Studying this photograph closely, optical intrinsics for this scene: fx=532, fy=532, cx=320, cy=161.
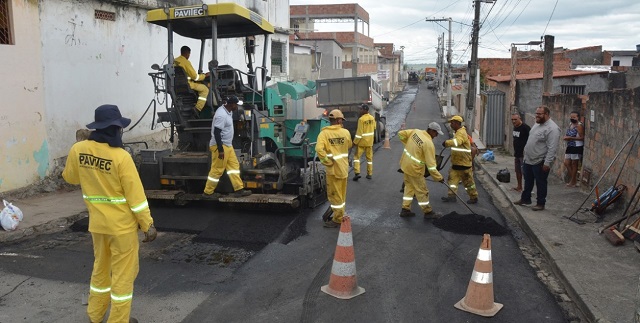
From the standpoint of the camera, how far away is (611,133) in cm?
877

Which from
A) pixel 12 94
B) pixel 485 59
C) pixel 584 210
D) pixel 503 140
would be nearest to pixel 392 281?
pixel 584 210

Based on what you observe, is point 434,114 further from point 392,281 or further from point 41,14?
point 392,281

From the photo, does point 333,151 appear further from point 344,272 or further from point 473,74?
point 473,74

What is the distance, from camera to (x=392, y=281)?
558 cm

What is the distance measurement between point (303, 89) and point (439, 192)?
3.52 meters

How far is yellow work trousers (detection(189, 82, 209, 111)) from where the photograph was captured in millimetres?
8531

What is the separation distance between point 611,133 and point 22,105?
398 inches

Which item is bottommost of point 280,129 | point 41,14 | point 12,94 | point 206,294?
point 206,294

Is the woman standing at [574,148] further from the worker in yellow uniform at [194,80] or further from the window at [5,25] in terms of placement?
the window at [5,25]

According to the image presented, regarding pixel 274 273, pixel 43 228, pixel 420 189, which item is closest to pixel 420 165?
pixel 420 189

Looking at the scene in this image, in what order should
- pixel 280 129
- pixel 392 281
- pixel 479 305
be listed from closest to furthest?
pixel 479 305
pixel 392 281
pixel 280 129

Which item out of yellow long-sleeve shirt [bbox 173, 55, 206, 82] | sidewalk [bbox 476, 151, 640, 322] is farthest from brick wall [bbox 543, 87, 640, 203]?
yellow long-sleeve shirt [bbox 173, 55, 206, 82]

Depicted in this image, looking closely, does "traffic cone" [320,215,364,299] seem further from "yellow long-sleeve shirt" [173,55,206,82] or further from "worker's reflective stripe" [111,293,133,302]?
"yellow long-sleeve shirt" [173,55,206,82]

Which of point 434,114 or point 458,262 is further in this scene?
point 434,114
